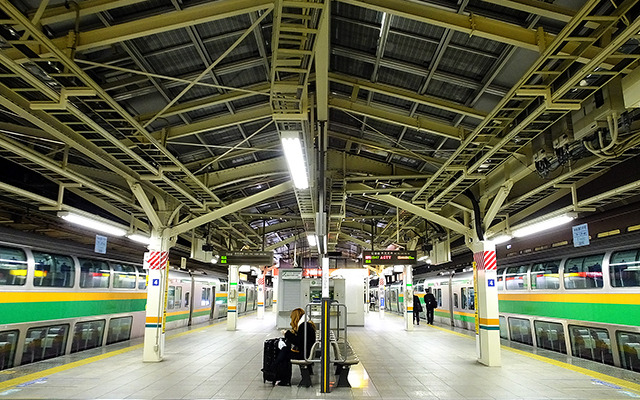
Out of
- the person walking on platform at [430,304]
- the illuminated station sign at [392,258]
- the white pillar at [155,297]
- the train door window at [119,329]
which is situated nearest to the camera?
the white pillar at [155,297]

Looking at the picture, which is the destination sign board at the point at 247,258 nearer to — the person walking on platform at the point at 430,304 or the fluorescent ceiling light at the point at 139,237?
the fluorescent ceiling light at the point at 139,237

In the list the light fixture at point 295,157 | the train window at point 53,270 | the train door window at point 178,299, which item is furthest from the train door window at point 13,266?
the train door window at point 178,299

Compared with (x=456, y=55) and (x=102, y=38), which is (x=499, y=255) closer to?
(x=456, y=55)

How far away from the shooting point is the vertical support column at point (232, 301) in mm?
18234

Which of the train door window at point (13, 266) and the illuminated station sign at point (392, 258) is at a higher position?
the illuminated station sign at point (392, 258)

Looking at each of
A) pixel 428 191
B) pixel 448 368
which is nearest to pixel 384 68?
pixel 428 191

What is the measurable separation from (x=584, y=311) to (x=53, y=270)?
12267 mm

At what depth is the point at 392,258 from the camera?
1681cm

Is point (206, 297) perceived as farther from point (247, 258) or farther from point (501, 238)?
point (501, 238)

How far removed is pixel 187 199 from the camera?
10.9m

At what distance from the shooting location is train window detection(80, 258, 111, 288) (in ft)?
37.8

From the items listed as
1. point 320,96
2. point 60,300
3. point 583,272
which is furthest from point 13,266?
point 583,272

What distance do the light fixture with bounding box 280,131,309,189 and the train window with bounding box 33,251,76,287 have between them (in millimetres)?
5958

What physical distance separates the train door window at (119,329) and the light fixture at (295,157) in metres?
8.15
